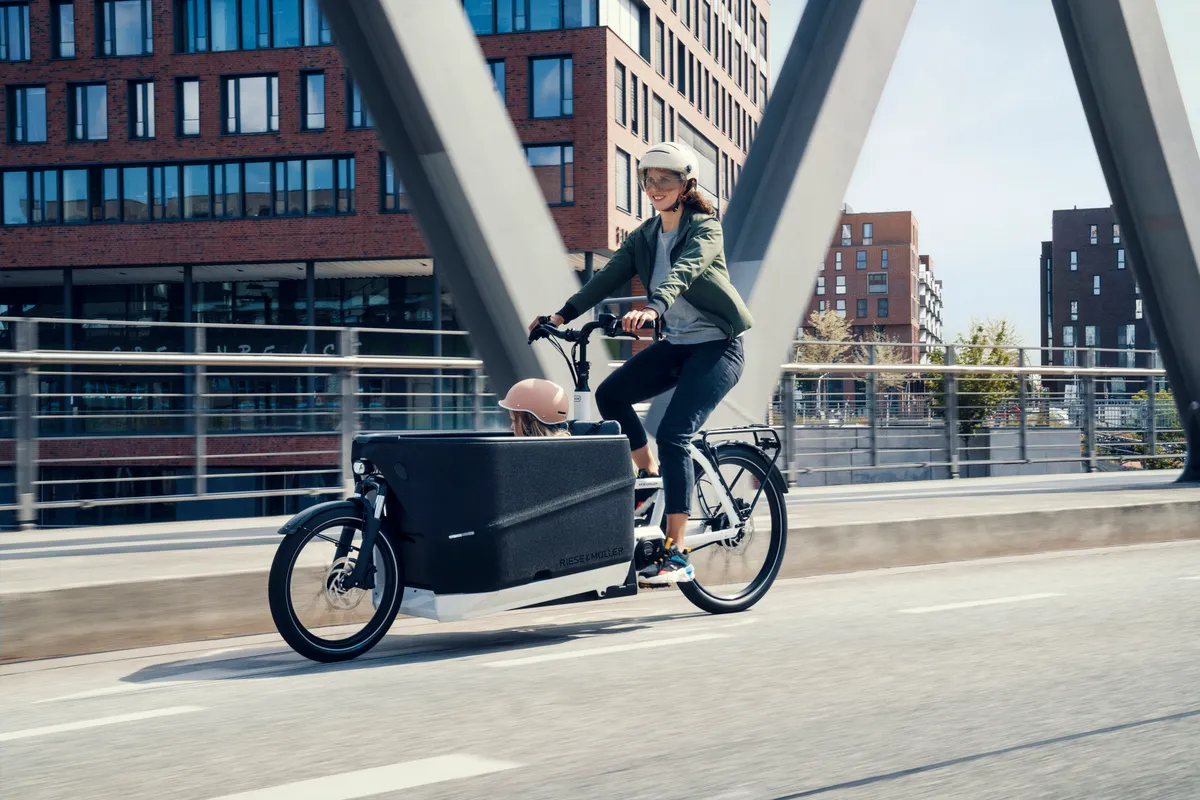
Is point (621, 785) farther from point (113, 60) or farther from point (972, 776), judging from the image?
point (113, 60)

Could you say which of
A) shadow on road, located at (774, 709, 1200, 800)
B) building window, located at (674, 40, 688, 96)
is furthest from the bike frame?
building window, located at (674, 40, 688, 96)

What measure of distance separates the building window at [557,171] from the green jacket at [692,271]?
39613mm

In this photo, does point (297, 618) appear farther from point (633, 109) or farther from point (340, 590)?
point (633, 109)

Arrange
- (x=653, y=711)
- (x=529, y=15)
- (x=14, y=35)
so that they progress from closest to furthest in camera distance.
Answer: (x=653, y=711)
(x=529, y=15)
(x=14, y=35)

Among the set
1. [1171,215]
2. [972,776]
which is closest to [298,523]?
[972,776]

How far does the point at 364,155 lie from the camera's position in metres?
46.4

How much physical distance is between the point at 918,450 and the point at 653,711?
28.8ft

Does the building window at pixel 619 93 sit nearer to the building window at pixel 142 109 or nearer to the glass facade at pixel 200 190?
the glass facade at pixel 200 190

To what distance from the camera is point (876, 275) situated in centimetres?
13812

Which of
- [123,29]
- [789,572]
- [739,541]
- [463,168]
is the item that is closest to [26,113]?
[123,29]

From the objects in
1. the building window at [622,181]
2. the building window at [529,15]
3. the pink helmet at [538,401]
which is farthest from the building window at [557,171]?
the pink helmet at [538,401]

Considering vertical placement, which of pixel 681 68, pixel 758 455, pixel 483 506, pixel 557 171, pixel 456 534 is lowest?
pixel 456 534

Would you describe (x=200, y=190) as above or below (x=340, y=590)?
above

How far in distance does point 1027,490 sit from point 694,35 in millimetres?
48548
